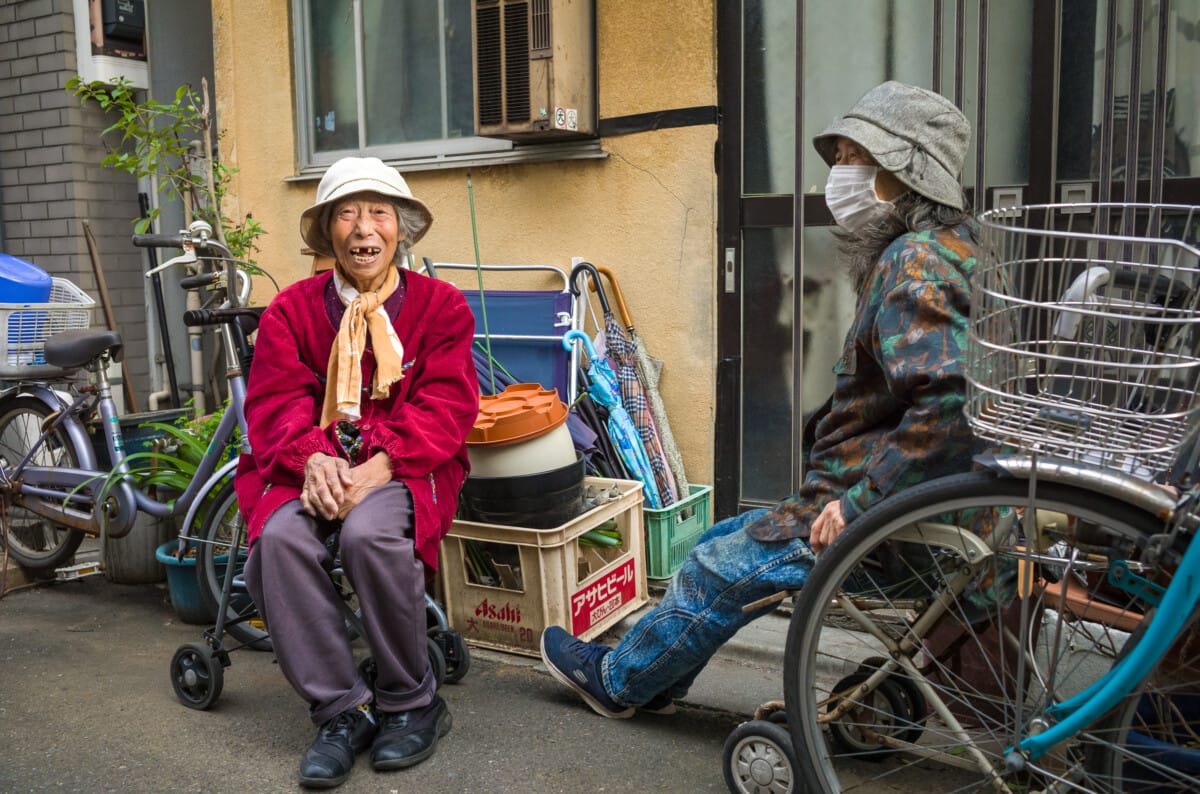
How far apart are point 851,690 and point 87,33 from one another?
6460 mm

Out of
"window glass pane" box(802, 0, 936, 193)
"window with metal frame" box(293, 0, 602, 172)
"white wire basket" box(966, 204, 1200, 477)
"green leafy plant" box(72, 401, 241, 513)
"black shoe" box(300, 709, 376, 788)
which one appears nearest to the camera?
"white wire basket" box(966, 204, 1200, 477)

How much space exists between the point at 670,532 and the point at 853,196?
2.14m

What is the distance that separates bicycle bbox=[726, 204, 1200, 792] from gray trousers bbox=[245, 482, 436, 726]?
102 centimetres

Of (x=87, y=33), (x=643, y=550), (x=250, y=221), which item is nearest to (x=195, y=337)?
(x=250, y=221)

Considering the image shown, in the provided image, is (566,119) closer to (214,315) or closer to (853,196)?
(214,315)

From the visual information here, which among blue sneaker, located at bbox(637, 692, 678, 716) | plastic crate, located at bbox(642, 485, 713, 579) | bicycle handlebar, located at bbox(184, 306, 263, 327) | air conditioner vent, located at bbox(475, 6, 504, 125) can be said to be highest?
air conditioner vent, located at bbox(475, 6, 504, 125)

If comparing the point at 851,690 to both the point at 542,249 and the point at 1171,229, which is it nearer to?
the point at 1171,229

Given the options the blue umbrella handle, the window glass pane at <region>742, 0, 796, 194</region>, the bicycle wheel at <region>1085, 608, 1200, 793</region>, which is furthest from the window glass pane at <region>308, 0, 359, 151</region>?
the bicycle wheel at <region>1085, 608, 1200, 793</region>

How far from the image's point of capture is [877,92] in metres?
2.66

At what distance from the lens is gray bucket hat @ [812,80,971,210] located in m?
2.58

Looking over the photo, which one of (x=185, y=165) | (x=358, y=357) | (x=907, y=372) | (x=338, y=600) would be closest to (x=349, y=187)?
(x=358, y=357)

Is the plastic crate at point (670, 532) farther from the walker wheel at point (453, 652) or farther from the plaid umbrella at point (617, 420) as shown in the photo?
the walker wheel at point (453, 652)

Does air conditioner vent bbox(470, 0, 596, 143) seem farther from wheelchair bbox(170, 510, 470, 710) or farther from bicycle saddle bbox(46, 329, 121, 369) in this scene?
wheelchair bbox(170, 510, 470, 710)

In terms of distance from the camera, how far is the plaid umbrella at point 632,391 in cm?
456
